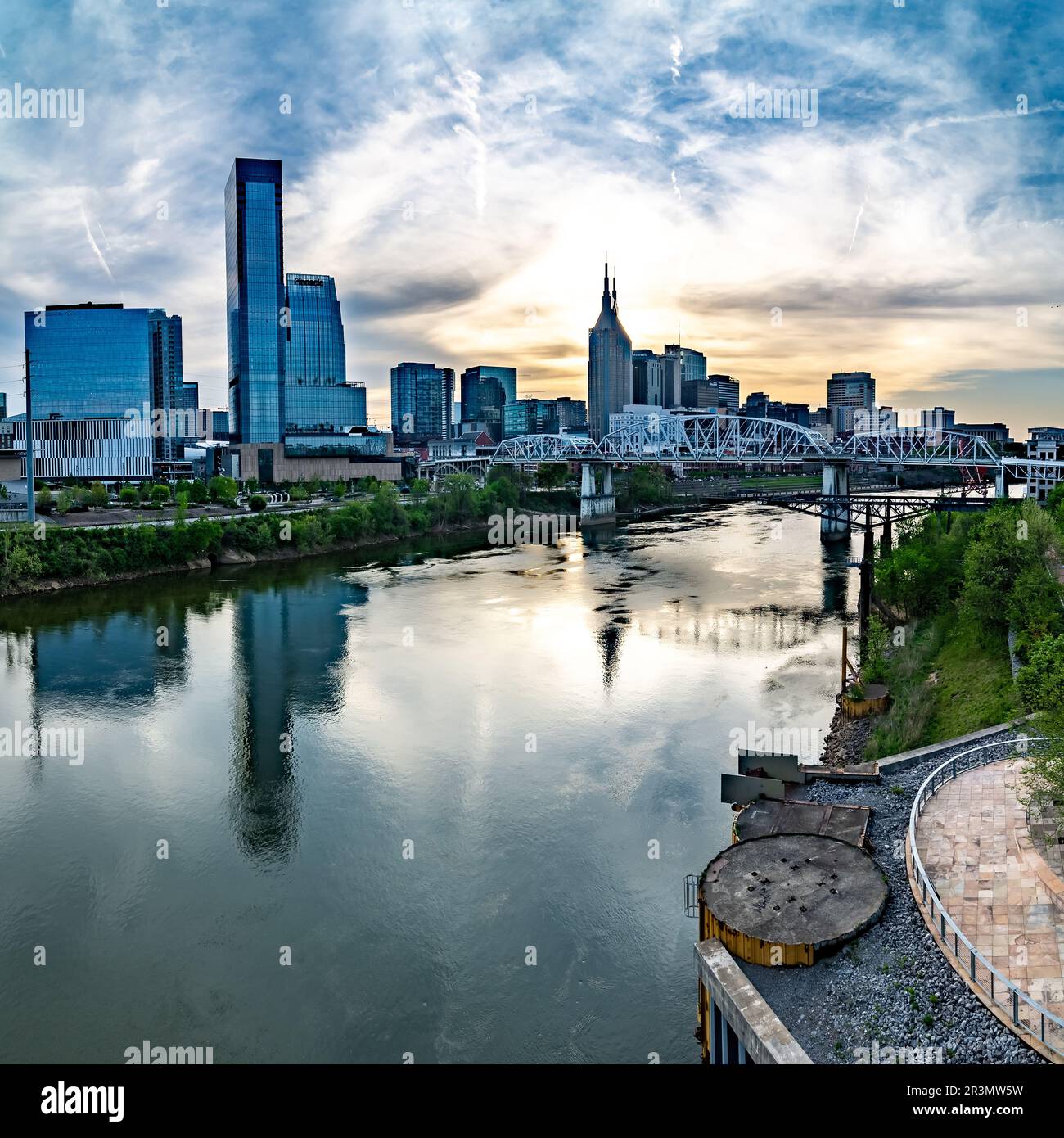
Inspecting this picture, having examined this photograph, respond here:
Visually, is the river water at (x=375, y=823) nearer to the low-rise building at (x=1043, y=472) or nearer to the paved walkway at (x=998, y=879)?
the paved walkway at (x=998, y=879)

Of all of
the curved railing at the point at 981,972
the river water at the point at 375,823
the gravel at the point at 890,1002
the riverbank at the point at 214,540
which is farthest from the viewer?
the riverbank at the point at 214,540

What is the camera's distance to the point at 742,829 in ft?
35.4

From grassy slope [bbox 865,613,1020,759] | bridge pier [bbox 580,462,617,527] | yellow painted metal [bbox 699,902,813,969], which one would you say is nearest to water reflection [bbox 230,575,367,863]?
yellow painted metal [bbox 699,902,813,969]

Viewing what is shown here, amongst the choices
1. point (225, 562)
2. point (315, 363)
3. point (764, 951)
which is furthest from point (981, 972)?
point (315, 363)

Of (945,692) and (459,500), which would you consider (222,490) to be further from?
(945,692)

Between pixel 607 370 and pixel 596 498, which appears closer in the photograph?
pixel 596 498

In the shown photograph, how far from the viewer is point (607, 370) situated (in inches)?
7062

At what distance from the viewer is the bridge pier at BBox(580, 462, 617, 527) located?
65.6m

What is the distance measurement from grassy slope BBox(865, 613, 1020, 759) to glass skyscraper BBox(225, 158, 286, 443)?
268 ft

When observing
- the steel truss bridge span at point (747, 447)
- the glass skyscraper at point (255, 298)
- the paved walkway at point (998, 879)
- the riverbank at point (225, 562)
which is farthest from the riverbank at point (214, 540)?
the glass skyscraper at point (255, 298)

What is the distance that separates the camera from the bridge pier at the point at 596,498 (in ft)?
215

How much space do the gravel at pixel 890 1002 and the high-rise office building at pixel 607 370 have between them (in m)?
169

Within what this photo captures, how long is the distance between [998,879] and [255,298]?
90.8 meters

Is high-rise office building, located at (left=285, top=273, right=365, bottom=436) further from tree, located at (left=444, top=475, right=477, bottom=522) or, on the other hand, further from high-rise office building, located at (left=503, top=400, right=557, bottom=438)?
high-rise office building, located at (left=503, top=400, right=557, bottom=438)
